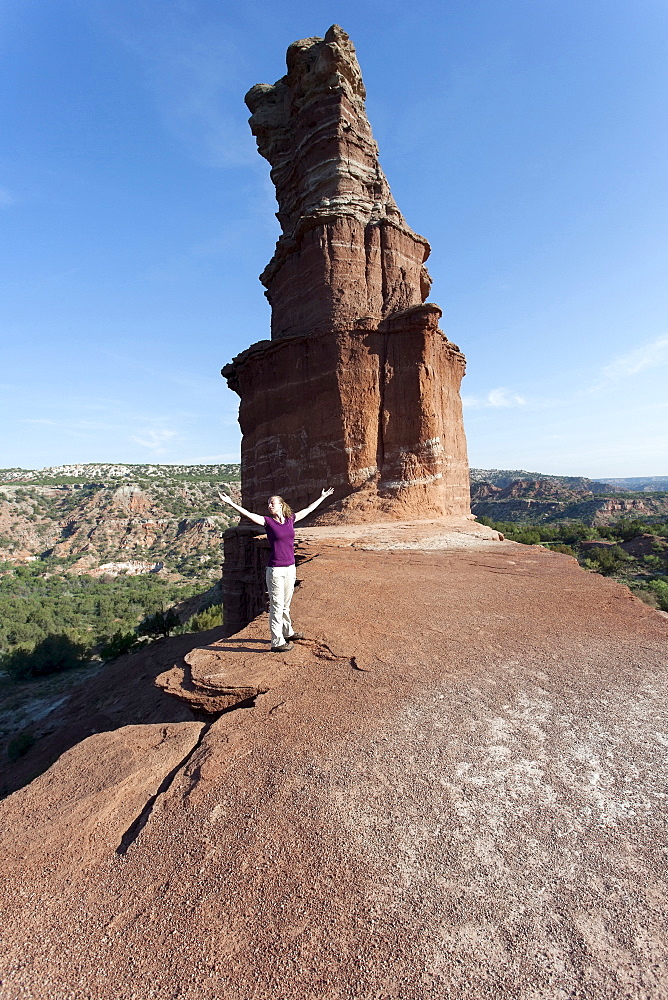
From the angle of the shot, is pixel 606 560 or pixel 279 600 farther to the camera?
pixel 606 560

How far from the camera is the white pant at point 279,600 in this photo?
520 centimetres

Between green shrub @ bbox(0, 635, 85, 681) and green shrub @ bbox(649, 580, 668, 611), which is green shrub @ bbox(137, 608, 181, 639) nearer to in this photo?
green shrub @ bbox(0, 635, 85, 681)

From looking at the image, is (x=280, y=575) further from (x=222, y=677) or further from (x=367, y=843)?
(x=367, y=843)

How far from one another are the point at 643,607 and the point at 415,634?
365 centimetres

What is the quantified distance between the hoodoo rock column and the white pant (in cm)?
874

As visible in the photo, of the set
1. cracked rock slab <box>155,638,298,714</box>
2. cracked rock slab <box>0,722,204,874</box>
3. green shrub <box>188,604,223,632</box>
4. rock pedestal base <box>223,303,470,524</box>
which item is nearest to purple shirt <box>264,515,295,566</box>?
cracked rock slab <box>155,638,298,714</box>

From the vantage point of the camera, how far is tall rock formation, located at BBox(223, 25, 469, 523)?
15047 millimetres

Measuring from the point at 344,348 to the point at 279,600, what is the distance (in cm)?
1204

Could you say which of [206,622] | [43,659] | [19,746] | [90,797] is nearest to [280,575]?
[90,797]

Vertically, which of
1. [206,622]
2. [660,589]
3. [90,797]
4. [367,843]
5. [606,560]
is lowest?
[206,622]

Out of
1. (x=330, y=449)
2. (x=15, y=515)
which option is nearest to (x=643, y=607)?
(x=330, y=449)

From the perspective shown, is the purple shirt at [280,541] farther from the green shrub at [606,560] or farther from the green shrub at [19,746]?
the green shrub at [606,560]

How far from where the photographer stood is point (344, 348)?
50.2 feet

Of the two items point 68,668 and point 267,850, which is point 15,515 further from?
point 267,850
